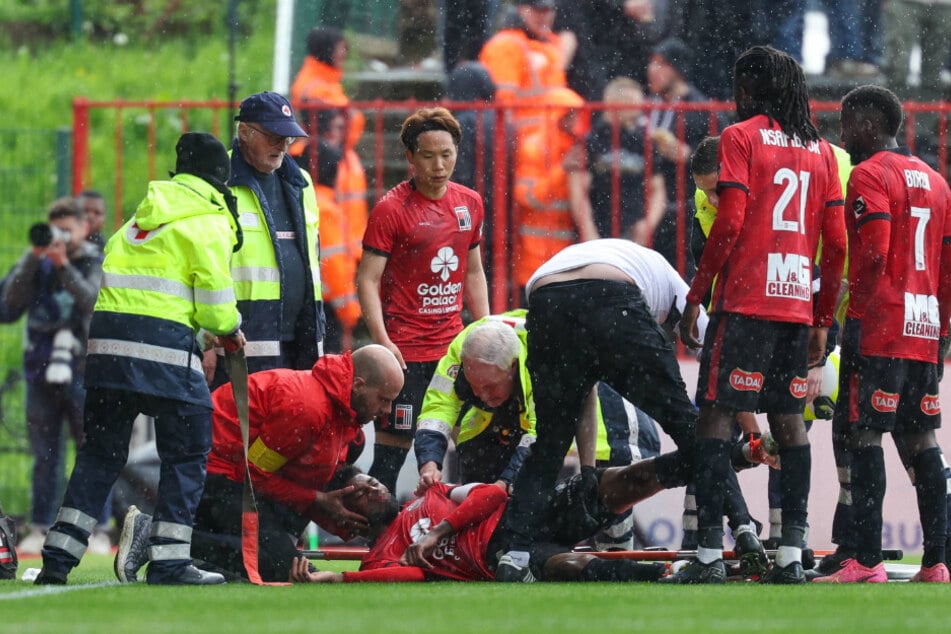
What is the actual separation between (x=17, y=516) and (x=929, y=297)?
284 inches

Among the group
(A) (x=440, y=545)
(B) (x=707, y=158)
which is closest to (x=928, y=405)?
(B) (x=707, y=158)

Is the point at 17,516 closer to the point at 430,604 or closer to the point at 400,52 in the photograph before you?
the point at 400,52

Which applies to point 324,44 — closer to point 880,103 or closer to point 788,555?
point 880,103

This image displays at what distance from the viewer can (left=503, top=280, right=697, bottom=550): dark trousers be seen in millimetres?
7027

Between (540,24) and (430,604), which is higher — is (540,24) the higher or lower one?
the higher one

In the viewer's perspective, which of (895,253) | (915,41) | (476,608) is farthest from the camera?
(915,41)

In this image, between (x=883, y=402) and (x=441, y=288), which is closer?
(x=883, y=402)

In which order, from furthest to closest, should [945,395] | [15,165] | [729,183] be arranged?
1. [15,165]
2. [945,395]
3. [729,183]

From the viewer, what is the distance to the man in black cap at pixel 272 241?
8016 mm

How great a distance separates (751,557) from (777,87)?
190 cm

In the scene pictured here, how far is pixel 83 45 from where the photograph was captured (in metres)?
20.9

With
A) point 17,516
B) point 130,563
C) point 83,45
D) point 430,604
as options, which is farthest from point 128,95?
point 430,604

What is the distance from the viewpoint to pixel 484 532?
751cm

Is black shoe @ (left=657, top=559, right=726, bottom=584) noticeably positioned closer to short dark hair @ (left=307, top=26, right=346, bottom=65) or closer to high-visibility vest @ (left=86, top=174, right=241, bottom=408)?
high-visibility vest @ (left=86, top=174, right=241, bottom=408)
